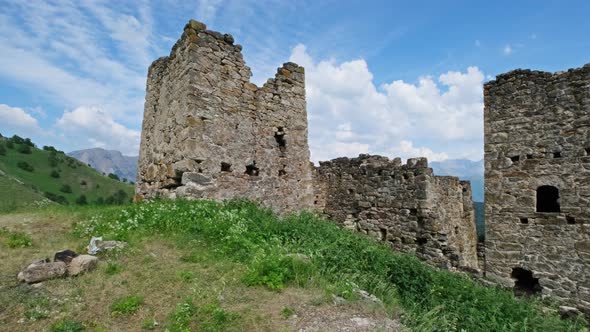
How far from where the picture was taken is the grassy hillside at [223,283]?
12.2ft

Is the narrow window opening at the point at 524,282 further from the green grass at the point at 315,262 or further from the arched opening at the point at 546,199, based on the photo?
the green grass at the point at 315,262

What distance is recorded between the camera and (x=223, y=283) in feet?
14.5

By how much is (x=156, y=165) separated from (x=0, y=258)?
4580 mm

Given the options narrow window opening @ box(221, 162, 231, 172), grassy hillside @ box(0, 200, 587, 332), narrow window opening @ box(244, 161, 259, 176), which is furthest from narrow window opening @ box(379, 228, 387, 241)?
narrow window opening @ box(221, 162, 231, 172)

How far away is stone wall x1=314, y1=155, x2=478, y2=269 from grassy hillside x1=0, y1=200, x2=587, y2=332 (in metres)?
2.88

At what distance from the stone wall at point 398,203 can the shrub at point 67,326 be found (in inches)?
351

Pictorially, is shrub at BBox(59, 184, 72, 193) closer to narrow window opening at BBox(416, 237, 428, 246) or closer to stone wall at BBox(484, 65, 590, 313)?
narrow window opening at BBox(416, 237, 428, 246)

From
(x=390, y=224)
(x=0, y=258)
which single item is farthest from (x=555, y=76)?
(x=0, y=258)

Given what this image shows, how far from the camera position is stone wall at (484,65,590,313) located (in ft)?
29.1

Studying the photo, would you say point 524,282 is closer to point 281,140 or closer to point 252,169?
point 281,140

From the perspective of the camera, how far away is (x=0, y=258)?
4773mm

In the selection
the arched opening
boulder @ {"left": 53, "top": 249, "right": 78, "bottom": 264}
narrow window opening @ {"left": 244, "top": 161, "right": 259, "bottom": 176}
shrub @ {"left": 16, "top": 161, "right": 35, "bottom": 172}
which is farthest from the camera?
shrub @ {"left": 16, "top": 161, "right": 35, "bottom": 172}

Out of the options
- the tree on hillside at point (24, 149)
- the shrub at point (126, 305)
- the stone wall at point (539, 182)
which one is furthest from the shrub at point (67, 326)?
A: the tree on hillside at point (24, 149)

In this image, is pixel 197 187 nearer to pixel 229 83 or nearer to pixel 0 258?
pixel 229 83
